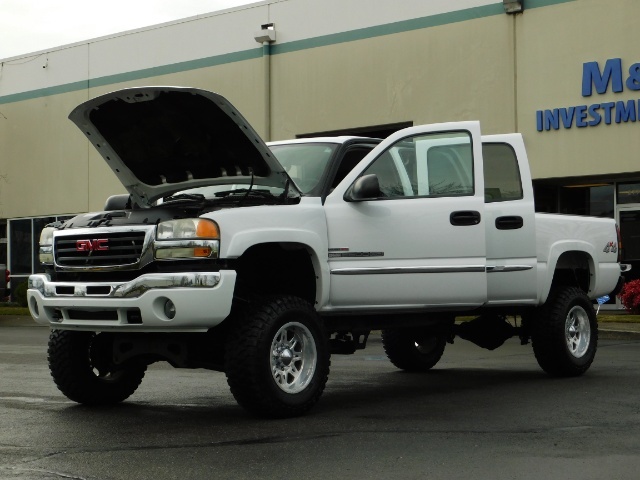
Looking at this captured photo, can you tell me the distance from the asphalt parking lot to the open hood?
178 centimetres

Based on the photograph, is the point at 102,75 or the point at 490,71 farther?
the point at 102,75

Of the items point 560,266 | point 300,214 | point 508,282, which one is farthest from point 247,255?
point 560,266

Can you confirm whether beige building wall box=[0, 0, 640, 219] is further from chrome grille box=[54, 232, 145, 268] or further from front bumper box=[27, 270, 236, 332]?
front bumper box=[27, 270, 236, 332]

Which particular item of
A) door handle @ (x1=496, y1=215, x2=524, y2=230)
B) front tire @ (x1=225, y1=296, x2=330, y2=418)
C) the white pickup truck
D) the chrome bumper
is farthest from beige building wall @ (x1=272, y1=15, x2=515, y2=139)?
the chrome bumper

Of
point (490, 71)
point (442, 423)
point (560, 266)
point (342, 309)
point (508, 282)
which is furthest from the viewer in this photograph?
point (490, 71)

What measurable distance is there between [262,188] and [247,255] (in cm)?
58

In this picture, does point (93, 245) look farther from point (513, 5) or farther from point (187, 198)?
point (513, 5)

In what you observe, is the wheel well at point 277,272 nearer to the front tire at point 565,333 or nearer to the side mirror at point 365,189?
the side mirror at point 365,189

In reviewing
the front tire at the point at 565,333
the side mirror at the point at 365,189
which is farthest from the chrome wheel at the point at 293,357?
the front tire at the point at 565,333

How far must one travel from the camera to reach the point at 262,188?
855 cm

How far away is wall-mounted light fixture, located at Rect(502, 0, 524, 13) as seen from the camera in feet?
76.7

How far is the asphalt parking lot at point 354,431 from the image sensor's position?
5.95 meters

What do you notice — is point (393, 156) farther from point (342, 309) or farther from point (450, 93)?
point (450, 93)

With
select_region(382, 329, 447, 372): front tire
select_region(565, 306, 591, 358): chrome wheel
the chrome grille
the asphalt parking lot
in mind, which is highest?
the chrome grille
